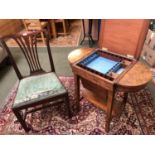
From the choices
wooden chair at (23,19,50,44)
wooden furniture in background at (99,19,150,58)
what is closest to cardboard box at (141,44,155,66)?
wooden furniture in background at (99,19,150,58)

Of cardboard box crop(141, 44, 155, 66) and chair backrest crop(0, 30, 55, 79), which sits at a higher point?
chair backrest crop(0, 30, 55, 79)

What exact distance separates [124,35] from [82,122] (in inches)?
38.2

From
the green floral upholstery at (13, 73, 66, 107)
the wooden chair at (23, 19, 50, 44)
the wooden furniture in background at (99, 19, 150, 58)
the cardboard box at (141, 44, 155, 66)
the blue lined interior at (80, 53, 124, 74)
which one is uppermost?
the wooden furniture in background at (99, 19, 150, 58)

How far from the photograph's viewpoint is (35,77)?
1498mm

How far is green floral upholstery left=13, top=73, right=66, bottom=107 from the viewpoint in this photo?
128 centimetres

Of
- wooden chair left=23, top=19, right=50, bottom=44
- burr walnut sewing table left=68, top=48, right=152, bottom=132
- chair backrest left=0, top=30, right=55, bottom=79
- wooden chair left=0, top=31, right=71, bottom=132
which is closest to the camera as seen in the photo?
burr walnut sewing table left=68, top=48, right=152, bottom=132

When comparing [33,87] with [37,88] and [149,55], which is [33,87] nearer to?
[37,88]

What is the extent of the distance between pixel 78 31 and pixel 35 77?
2.78 meters

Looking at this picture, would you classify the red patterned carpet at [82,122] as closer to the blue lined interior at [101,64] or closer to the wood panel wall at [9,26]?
the blue lined interior at [101,64]

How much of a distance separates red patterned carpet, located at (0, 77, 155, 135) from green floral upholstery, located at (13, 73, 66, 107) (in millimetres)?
423

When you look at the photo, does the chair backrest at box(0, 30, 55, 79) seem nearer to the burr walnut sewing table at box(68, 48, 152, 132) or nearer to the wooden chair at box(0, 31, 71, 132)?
the wooden chair at box(0, 31, 71, 132)

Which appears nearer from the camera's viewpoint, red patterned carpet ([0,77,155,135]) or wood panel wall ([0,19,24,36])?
red patterned carpet ([0,77,155,135])
